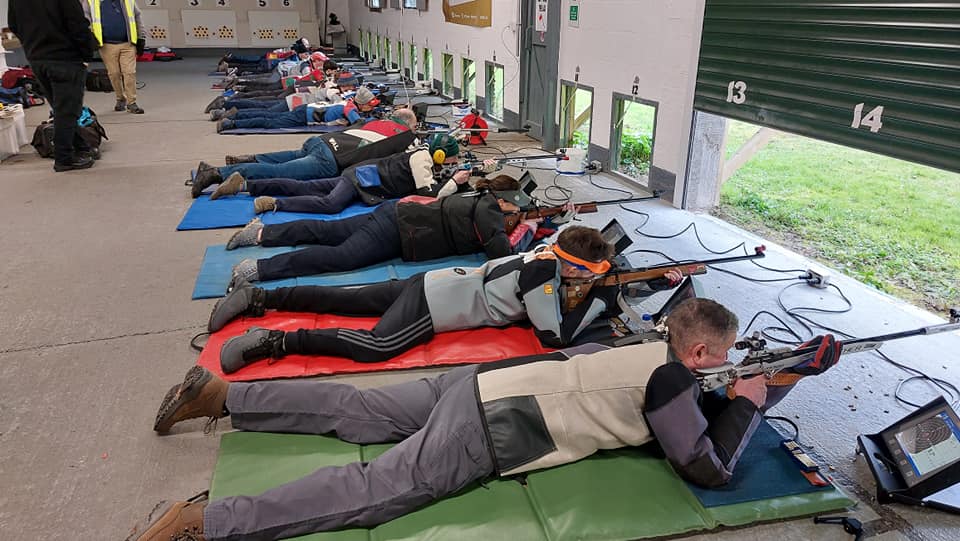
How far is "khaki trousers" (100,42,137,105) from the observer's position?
952cm

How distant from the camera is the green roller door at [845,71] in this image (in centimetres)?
343

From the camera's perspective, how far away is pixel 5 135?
7160 millimetres

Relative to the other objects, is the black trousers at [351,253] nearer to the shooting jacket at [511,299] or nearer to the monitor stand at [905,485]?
the shooting jacket at [511,299]

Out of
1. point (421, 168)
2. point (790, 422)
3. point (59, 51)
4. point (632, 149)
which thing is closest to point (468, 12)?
point (632, 149)

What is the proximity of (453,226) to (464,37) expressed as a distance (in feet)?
25.5

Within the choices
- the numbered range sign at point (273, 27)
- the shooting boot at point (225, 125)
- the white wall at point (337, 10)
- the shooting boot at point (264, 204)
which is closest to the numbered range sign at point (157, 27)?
the numbered range sign at point (273, 27)

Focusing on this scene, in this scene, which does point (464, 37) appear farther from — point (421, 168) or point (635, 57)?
point (421, 168)

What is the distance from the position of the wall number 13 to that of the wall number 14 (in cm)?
105

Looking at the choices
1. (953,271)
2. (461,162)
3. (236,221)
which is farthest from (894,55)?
(236,221)

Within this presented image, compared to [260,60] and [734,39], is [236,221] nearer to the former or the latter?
[734,39]

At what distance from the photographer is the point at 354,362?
122 inches

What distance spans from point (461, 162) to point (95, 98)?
9260mm

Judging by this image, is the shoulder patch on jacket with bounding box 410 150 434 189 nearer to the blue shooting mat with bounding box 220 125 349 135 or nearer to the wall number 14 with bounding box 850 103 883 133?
the wall number 14 with bounding box 850 103 883 133

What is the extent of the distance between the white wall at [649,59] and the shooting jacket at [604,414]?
3.90m
